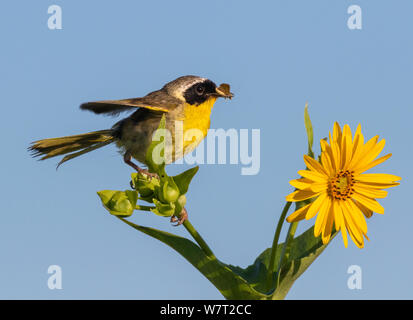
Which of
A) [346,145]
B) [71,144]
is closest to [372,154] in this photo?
[346,145]

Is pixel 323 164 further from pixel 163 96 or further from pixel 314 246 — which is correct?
pixel 163 96

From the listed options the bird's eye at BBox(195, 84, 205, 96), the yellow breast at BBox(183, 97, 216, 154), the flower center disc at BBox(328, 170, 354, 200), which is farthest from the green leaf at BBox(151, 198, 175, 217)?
the bird's eye at BBox(195, 84, 205, 96)

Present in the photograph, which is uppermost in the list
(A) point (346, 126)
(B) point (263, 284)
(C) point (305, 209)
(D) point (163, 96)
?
(D) point (163, 96)

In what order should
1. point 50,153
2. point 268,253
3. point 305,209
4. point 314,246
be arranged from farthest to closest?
point 50,153, point 268,253, point 314,246, point 305,209

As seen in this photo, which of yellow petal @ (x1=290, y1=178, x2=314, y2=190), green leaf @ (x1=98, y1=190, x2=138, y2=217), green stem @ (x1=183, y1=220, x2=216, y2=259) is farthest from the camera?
green stem @ (x1=183, y1=220, x2=216, y2=259)

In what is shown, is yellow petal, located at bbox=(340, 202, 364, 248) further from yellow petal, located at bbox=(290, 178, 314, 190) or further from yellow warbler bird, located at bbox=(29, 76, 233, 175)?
yellow warbler bird, located at bbox=(29, 76, 233, 175)

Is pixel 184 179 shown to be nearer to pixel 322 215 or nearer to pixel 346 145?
pixel 322 215

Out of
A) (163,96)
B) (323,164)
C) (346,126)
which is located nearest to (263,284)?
(323,164)
